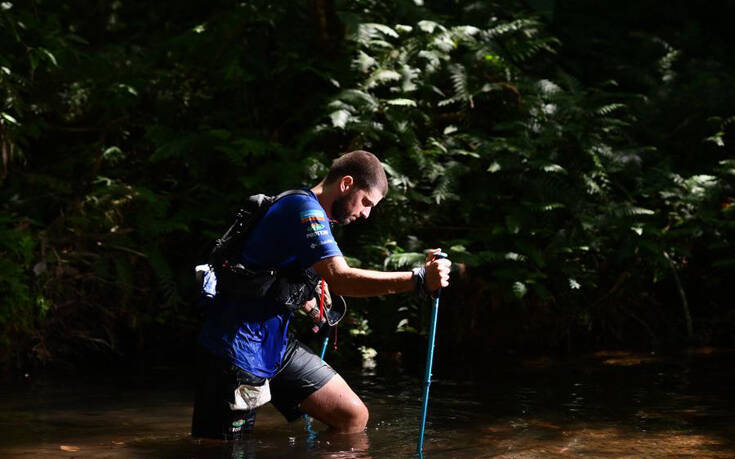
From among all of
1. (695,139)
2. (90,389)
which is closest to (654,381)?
(695,139)

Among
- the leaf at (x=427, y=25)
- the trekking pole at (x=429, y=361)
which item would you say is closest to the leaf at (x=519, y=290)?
the trekking pole at (x=429, y=361)

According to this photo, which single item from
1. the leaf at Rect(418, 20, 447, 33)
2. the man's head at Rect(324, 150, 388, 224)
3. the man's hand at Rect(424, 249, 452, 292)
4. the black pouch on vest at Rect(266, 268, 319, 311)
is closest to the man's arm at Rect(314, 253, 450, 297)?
the man's hand at Rect(424, 249, 452, 292)

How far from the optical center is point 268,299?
482 cm

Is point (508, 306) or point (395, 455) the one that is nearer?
point (395, 455)

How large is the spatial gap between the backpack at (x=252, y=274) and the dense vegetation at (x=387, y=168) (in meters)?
3.66

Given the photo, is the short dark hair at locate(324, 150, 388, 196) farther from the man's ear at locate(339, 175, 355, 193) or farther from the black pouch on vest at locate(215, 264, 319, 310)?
the black pouch on vest at locate(215, 264, 319, 310)

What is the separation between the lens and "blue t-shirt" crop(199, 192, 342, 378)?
15.0 ft

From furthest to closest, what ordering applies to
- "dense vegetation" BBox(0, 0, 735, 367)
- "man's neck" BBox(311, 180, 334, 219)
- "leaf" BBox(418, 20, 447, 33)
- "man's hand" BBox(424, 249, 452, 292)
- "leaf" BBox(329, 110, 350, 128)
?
"leaf" BBox(418, 20, 447, 33) < "leaf" BBox(329, 110, 350, 128) < "dense vegetation" BBox(0, 0, 735, 367) < "man's neck" BBox(311, 180, 334, 219) < "man's hand" BBox(424, 249, 452, 292)

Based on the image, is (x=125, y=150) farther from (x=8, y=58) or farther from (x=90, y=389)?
(x=90, y=389)

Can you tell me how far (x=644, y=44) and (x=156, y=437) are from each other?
9890 millimetres

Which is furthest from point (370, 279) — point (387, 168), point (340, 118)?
point (340, 118)

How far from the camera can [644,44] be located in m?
12.4

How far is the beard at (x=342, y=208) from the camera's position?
4.86 m

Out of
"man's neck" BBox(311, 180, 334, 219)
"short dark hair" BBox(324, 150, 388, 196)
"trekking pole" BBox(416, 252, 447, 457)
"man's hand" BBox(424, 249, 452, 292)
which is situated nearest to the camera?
"man's hand" BBox(424, 249, 452, 292)
